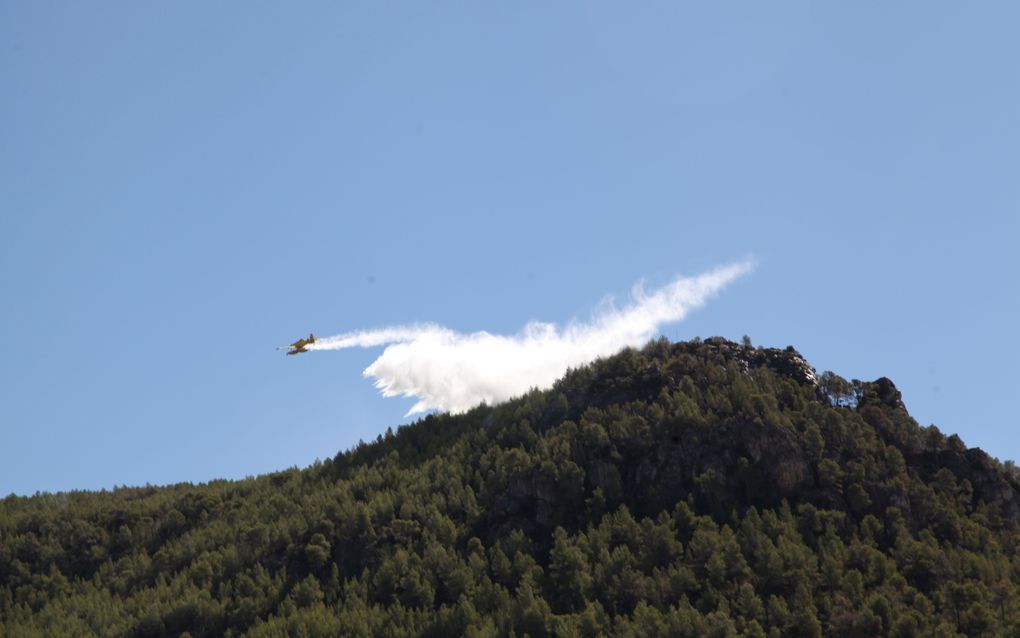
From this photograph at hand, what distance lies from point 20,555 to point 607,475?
182ft

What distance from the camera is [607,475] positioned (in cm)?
9831

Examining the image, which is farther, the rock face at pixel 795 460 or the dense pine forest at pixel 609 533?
the rock face at pixel 795 460

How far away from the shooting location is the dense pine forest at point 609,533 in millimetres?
84125

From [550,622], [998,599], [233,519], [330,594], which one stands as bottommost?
[998,599]

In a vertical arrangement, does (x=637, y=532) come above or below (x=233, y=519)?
below

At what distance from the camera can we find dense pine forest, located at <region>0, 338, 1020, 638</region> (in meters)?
84.1

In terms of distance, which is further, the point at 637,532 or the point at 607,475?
the point at 607,475

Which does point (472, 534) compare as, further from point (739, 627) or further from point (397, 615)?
point (739, 627)

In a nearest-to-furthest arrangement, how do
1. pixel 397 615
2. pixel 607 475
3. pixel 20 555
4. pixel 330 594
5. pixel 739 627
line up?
pixel 739 627 < pixel 397 615 < pixel 330 594 < pixel 607 475 < pixel 20 555

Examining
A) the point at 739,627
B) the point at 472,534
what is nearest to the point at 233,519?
the point at 472,534

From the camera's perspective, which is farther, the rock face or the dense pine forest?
the rock face

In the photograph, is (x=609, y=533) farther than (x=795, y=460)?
No

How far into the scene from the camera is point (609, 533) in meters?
92.0

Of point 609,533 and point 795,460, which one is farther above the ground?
point 795,460
